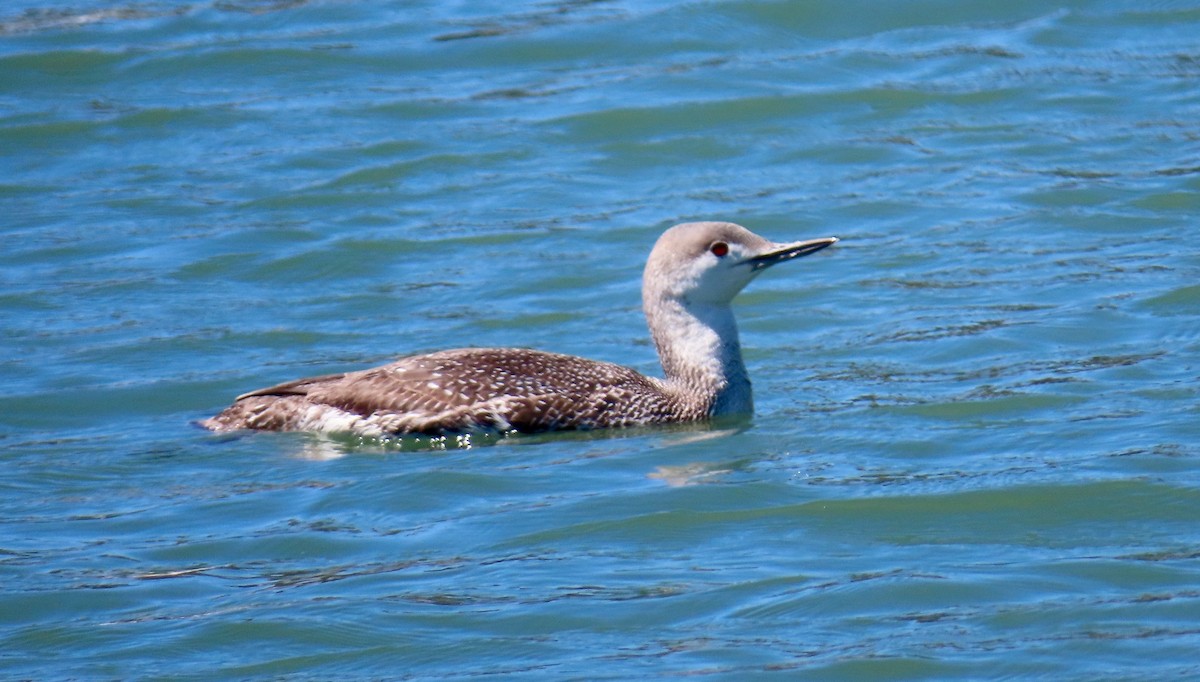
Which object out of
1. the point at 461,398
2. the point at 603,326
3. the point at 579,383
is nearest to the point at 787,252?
the point at 579,383

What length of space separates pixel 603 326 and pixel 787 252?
2.49m

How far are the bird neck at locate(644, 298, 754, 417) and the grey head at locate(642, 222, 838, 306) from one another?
0.07 metres

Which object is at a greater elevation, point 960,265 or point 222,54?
point 222,54

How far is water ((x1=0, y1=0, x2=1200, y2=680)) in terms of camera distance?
25.1 ft

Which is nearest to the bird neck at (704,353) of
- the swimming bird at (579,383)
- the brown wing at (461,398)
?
the swimming bird at (579,383)

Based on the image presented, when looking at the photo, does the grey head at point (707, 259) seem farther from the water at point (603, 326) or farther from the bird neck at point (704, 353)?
the water at point (603, 326)

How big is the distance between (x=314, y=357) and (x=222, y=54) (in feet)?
24.0

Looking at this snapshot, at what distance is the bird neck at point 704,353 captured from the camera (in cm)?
1070

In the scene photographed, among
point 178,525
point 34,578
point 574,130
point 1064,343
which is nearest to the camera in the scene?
point 34,578

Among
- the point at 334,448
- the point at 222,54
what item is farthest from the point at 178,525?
the point at 222,54

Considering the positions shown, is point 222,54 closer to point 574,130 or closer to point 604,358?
point 574,130

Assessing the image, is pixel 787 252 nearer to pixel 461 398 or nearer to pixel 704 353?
pixel 704 353

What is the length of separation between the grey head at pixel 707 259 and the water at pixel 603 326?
0.74 m

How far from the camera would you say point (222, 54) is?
18750 millimetres
